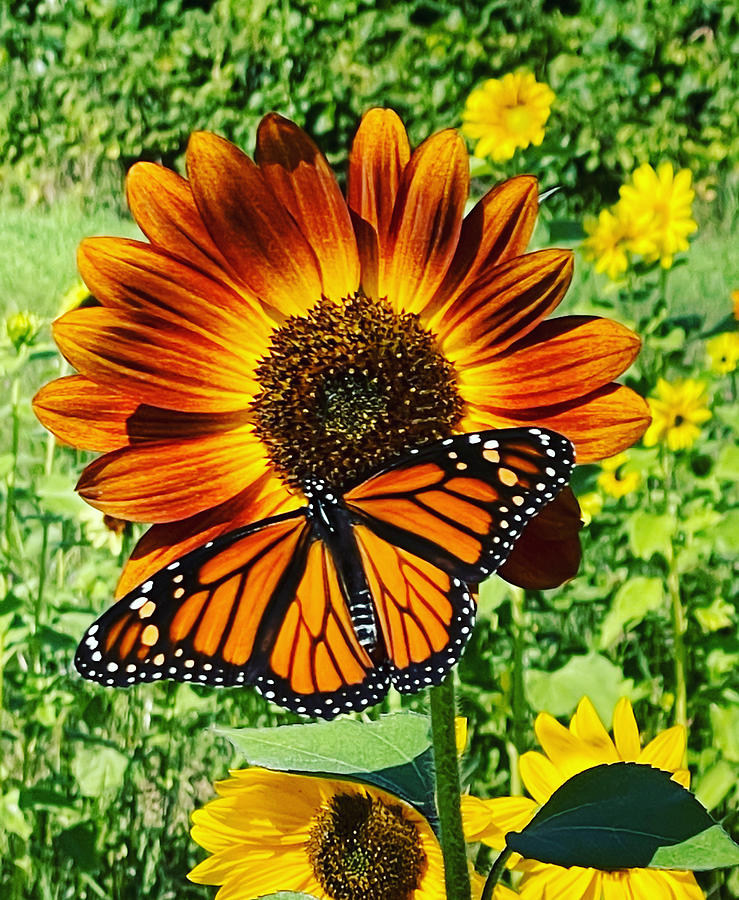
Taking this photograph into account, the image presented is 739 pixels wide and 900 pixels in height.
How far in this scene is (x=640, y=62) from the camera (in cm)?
405

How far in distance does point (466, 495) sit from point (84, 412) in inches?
6.7

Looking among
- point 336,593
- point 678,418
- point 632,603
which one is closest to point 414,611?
point 336,593

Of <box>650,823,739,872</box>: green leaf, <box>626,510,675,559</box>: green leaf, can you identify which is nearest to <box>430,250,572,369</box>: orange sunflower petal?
<box>650,823,739,872</box>: green leaf

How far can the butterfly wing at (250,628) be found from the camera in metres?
0.61

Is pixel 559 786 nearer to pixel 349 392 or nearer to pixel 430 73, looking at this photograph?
pixel 349 392

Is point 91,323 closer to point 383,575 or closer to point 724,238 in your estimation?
point 383,575

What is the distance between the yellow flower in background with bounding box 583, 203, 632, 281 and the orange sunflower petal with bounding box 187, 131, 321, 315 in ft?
3.57

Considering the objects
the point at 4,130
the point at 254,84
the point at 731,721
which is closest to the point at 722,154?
the point at 254,84

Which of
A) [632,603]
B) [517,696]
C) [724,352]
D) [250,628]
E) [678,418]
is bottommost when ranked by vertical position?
[250,628]

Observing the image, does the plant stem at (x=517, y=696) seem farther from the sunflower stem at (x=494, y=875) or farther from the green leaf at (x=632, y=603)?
the sunflower stem at (x=494, y=875)

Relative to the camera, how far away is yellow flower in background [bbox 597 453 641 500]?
1.59m

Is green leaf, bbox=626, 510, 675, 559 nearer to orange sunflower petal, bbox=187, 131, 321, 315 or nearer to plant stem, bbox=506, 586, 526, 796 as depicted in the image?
plant stem, bbox=506, 586, 526, 796

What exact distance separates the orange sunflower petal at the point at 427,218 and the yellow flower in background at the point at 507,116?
33.9 inches

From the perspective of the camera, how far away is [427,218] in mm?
625
